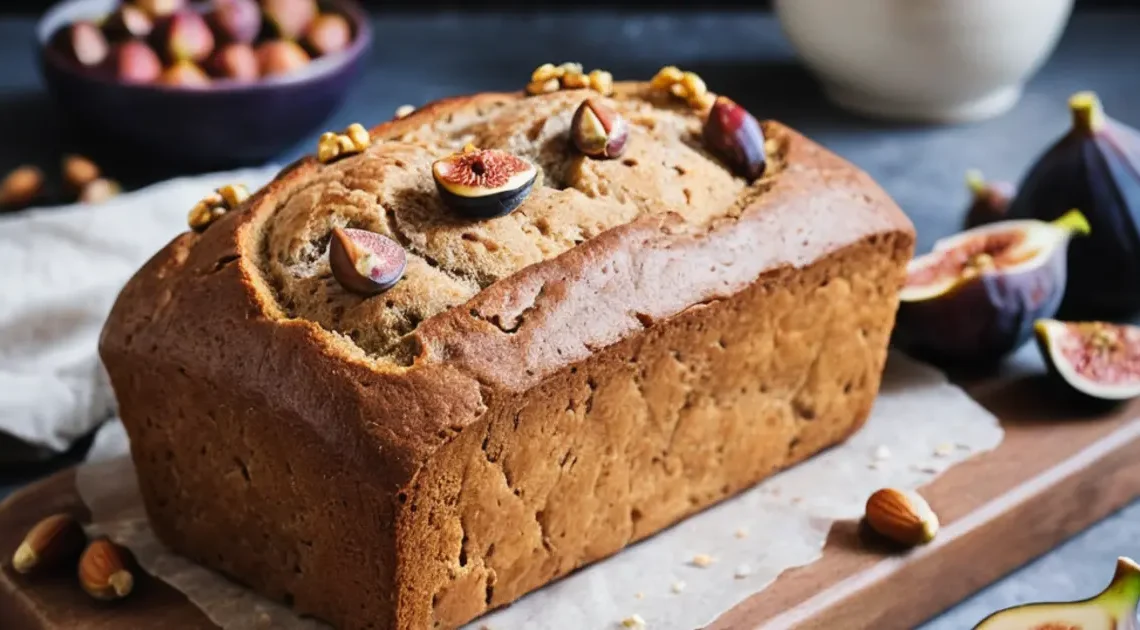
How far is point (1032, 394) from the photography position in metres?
3.16

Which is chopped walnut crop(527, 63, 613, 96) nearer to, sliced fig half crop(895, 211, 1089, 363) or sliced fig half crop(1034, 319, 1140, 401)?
sliced fig half crop(895, 211, 1089, 363)

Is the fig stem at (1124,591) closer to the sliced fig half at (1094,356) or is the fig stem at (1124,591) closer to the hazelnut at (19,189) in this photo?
the sliced fig half at (1094,356)

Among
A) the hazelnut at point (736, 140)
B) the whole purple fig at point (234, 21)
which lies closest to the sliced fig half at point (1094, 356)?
the hazelnut at point (736, 140)

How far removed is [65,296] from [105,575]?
1128 mm

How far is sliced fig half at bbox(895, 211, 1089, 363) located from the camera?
124 inches

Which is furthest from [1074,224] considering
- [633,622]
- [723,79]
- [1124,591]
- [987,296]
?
[723,79]

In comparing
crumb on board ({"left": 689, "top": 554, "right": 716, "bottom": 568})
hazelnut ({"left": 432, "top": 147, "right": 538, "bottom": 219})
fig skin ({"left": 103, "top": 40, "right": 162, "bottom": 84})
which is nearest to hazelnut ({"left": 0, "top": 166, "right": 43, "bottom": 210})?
fig skin ({"left": 103, "top": 40, "right": 162, "bottom": 84})

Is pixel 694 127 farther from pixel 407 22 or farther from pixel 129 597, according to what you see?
pixel 407 22

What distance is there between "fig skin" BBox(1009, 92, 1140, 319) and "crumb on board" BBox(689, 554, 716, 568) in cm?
143

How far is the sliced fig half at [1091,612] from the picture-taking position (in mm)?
2303

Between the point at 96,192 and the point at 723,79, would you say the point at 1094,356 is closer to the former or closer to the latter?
the point at 723,79

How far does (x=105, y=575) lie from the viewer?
2504 mm

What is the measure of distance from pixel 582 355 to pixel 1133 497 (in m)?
1.34

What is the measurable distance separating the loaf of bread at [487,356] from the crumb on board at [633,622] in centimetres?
17
